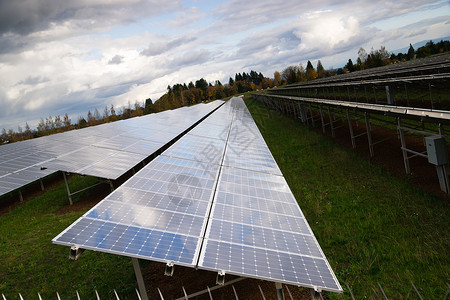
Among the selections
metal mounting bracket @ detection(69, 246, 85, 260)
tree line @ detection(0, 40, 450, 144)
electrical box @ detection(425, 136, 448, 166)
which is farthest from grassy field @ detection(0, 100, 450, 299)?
tree line @ detection(0, 40, 450, 144)

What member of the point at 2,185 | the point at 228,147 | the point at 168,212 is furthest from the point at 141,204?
the point at 2,185

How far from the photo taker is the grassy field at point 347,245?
6.91m

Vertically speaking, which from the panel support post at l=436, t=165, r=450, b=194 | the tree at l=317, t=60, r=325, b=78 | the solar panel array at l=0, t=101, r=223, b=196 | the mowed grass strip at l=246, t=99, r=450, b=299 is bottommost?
the mowed grass strip at l=246, t=99, r=450, b=299

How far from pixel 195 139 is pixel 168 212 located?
28.9 ft

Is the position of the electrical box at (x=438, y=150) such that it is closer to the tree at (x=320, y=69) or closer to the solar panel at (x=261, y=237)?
the solar panel at (x=261, y=237)

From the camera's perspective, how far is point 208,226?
561 cm

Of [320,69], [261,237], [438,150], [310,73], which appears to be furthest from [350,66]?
[261,237]

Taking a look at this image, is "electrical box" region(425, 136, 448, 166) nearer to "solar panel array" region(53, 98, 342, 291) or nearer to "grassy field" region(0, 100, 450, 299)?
"grassy field" region(0, 100, 450, 299)

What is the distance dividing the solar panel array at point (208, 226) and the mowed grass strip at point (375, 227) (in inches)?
90.8

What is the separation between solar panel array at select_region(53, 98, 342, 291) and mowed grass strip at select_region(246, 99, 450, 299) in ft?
7.57

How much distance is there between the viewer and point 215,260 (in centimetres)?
457

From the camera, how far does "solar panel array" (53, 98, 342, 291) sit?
4.55 meters

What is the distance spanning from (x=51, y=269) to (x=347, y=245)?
9.20 m

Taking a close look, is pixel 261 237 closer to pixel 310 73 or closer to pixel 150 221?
pixel 150 221
